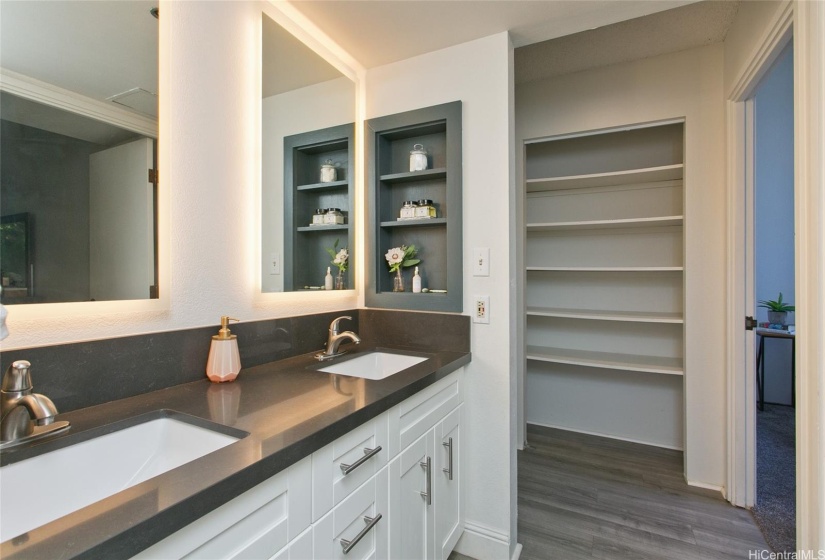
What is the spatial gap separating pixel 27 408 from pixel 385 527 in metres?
0.93

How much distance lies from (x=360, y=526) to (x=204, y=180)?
3.86 feet

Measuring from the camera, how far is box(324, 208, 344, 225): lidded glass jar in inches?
75.9

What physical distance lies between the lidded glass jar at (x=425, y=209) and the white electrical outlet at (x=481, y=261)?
322 millimetres

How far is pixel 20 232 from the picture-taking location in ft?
2.89

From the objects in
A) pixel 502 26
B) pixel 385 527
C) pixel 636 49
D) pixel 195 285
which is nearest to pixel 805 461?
pixel 385 527

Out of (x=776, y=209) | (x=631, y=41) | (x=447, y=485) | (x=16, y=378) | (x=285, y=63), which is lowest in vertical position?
(x=447, y=485)

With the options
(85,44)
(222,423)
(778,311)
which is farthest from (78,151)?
(778,311)

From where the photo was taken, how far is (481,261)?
68.2 inches

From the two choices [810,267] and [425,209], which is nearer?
[810,267]

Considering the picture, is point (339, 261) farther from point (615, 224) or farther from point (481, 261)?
point (615, 224)

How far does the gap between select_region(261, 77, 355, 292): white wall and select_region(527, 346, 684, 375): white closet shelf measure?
79.3 inches

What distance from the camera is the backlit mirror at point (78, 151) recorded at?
0.88 m

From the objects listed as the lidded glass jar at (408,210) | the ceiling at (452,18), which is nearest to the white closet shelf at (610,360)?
the lidded glass jar at (408,210)

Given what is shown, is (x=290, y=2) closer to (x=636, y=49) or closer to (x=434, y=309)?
(x=434, y=309)
